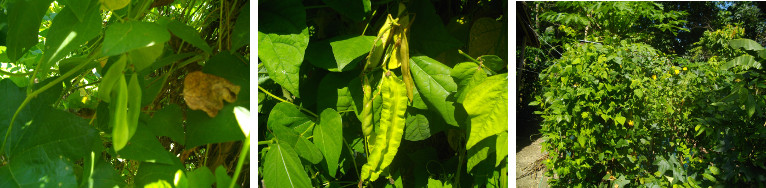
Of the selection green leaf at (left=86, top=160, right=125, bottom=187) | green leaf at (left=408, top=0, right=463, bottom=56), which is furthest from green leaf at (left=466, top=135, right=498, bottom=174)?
green leaf at (left=86, top=160, right=125, bottom=187)

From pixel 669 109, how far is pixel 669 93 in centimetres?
11

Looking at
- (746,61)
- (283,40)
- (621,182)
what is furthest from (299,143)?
(621,182)

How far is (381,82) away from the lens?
0.57 m

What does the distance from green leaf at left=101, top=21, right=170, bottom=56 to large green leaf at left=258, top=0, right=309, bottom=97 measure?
0.64 feet

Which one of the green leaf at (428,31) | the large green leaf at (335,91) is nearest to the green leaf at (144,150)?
the large green leaf at (335,91)

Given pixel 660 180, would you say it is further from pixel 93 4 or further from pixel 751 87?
pixel 93 4

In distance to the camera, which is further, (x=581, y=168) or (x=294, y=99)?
(x=581, y=168)

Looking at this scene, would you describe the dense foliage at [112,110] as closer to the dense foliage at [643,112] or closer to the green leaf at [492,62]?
the green leaf at [492,62]

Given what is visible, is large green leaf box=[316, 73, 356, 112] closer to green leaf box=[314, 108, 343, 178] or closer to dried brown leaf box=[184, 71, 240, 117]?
green leaf box=[314, 108, 343, 178]

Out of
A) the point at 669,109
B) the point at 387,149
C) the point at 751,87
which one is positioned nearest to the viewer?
the point at 387,149

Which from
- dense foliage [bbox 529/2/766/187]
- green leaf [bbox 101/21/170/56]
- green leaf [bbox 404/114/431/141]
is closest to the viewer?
green leaf [bbox 101/21/170/56]

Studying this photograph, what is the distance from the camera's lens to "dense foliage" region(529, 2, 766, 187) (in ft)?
5.09

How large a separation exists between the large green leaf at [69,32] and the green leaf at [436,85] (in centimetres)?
32

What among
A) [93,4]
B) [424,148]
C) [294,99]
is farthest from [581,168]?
[93,4]
